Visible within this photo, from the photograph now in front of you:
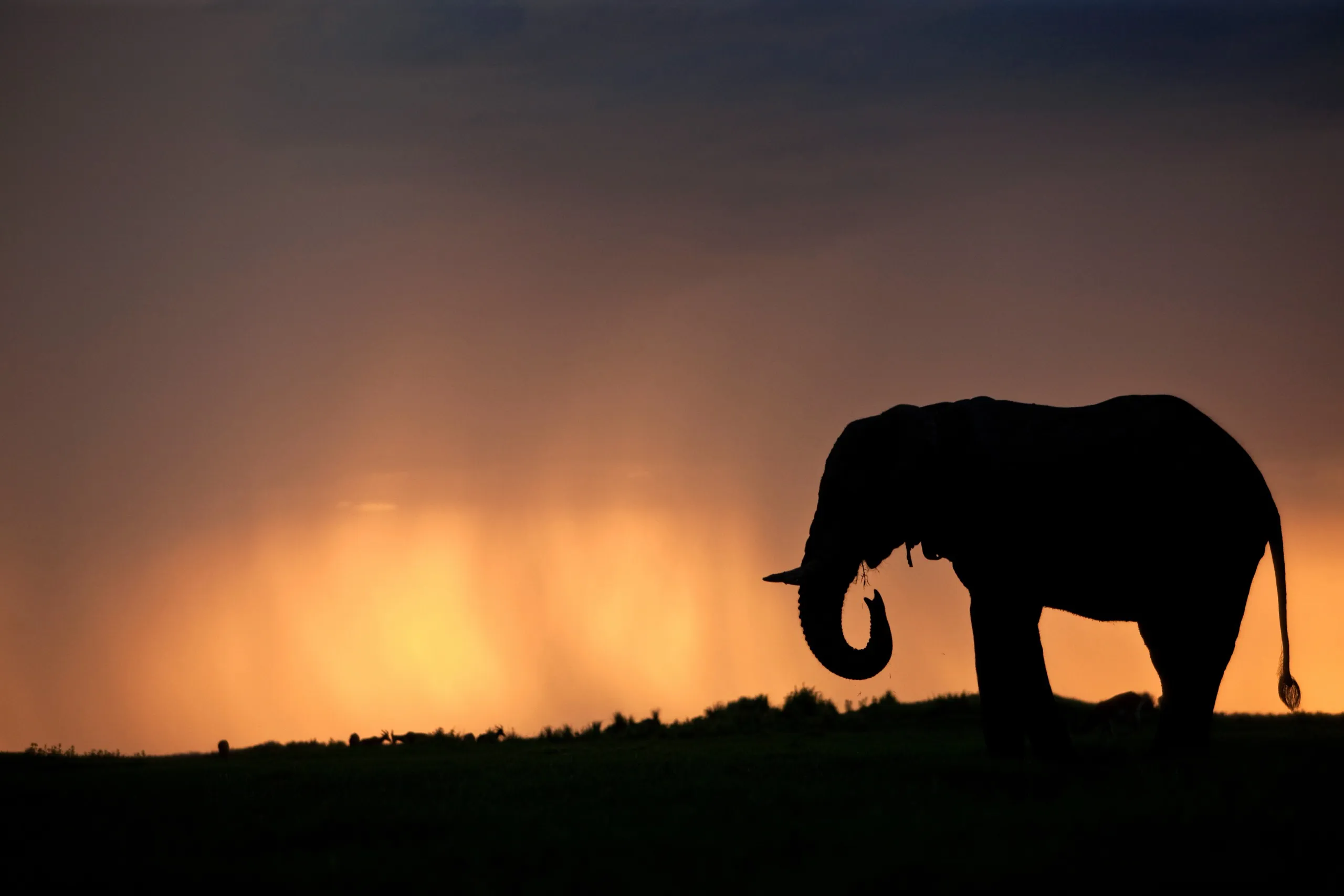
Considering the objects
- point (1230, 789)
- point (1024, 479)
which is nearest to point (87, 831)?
point (1230, 789)

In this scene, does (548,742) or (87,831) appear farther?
(548,742)

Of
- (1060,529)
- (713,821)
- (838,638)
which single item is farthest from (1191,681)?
(713,821)

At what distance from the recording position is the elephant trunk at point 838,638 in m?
18.1

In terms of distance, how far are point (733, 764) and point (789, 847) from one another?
7130 millimetres

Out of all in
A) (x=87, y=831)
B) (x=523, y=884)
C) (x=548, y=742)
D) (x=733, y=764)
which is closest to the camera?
(x=523, y=884)

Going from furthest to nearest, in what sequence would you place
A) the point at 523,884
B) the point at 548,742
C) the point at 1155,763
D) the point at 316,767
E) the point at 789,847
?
the point at 548,742 < the point at 316,767 < the point at 1155,763 < the point at 789,847 < the point at 523,884

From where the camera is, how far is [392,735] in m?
29.1

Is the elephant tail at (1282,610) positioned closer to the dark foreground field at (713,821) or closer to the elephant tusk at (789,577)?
the dark foreground field at (713,821)

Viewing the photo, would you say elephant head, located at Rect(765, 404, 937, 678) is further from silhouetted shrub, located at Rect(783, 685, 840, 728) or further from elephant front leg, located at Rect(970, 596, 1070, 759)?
silhouetted shrub, located at Rect(783, 685, 840, 728)

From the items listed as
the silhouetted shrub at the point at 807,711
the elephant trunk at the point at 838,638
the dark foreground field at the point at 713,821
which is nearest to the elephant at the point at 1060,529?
the elephant trunk at the point at 838,638

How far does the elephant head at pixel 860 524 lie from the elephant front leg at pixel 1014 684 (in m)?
1.41

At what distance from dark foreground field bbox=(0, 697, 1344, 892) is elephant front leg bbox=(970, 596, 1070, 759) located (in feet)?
2.03

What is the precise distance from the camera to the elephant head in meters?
18.2

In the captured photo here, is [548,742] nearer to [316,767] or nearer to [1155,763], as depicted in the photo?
[316,767]
